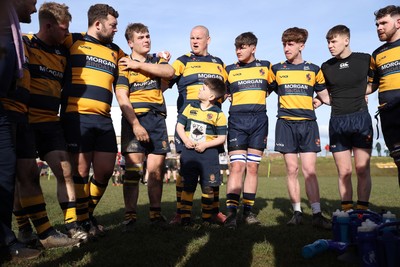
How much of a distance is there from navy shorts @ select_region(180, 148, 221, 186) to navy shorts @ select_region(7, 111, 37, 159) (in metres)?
2.28

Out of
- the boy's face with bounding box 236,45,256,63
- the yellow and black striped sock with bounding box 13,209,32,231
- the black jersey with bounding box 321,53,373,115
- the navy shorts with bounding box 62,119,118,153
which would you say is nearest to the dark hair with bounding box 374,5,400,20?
the black jersey with bounding box 321,53,373,115

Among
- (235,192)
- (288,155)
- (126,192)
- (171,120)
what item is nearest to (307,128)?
(288,155)

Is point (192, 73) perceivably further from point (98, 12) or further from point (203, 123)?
point (98, 12)

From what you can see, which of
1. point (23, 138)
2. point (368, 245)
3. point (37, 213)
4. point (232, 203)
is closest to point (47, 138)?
point (23, 138)

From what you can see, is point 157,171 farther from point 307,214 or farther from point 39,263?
point 307,214

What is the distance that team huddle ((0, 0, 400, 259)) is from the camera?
4.35 meters

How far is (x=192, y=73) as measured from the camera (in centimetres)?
638

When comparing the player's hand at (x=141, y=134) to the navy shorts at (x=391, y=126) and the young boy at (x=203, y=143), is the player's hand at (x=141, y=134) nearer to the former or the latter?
the young boy at (x=203, y=143)

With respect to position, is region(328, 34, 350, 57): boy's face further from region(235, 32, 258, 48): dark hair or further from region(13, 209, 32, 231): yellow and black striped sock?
region(13, 209, 32, 231): yellow and black striped sock

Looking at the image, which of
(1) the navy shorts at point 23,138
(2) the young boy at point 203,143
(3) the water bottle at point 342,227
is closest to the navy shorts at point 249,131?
(2) the young boy at point 203,143

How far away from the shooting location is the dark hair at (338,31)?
621 centimetres

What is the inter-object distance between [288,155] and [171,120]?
3645cm

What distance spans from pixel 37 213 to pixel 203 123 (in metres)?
2.74

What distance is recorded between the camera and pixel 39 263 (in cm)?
374
